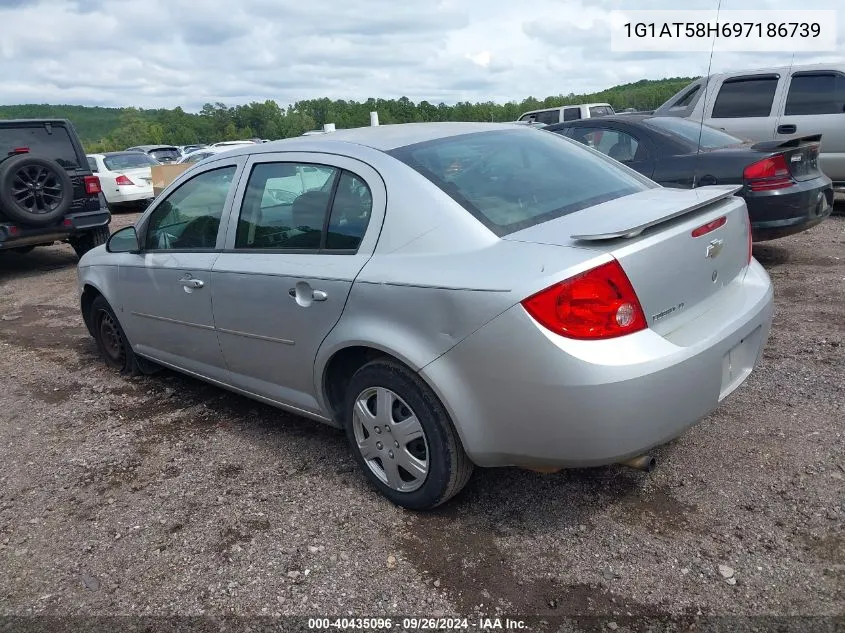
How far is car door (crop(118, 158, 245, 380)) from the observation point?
11.9 ft

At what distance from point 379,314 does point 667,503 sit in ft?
4.70

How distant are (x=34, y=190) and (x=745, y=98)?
896 centimetres

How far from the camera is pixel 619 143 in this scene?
655 centimetres

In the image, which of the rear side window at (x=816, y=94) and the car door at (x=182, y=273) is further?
the rear side window at (x=816, y=94)

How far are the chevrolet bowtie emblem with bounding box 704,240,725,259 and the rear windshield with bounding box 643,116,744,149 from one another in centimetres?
390

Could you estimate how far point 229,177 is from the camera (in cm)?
363

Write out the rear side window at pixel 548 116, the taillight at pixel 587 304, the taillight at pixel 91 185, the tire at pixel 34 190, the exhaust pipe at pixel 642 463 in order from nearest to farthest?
the taillight at pixel 587 304, the exhaust pipe at pixel 642 463, the tire at pixel 34 190, the taillight at pixel 91 185, the rear side window at pixel 548 116

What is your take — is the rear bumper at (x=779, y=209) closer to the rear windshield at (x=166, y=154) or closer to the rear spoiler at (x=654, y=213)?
the rear spoiler at (x=654, y=213)

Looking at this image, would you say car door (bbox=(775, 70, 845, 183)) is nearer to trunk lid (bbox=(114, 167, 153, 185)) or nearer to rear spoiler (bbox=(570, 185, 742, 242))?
rear spoiler (bbox=(570, 185, 742, 242))

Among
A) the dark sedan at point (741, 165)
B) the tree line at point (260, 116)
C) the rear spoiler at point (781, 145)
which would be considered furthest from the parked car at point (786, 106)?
the tree line at point (260, 116)

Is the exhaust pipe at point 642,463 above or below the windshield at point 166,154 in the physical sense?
above

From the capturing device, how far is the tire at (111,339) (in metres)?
4.75

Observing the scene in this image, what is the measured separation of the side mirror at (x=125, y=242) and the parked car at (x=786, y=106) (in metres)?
6.92

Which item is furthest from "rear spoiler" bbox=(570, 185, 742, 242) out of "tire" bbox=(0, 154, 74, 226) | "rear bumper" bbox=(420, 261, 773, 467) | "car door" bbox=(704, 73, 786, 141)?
"tire" bbox=(0, 154, 74, 226)
